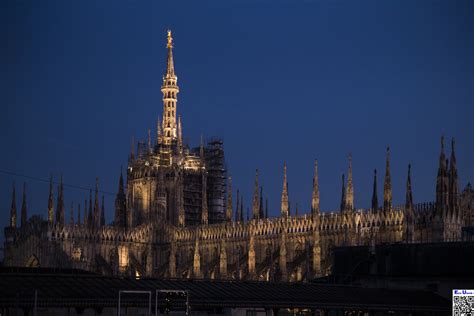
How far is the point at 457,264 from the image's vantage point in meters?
88.4

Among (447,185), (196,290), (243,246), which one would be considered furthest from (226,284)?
(243,246)

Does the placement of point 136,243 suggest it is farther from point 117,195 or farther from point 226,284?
point 226,284

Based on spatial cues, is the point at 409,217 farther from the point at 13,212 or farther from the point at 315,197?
the point at 13,212

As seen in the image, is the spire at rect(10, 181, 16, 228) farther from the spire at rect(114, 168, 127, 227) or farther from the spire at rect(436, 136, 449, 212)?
the spire at rect(436, 136, 449, 212)

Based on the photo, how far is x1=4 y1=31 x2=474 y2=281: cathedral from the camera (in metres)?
107

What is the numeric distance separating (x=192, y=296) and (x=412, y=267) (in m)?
29.2

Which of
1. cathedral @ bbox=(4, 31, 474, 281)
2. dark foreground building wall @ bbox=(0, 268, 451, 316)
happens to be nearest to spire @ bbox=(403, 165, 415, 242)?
cathedral @ bbox=(4, 31, 474, 281)

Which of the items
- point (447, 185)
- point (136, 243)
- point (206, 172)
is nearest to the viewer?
point (447, 185)

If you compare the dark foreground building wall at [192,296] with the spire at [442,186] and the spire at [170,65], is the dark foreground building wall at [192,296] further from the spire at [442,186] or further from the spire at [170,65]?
the spire at [170,65]

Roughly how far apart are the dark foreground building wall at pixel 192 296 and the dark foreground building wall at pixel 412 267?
12.3ft

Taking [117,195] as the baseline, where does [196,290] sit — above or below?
below

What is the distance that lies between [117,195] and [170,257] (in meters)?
19.7

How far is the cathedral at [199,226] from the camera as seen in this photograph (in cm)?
10681

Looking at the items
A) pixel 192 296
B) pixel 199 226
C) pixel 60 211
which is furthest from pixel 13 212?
pixel 192 296
